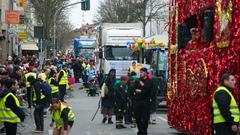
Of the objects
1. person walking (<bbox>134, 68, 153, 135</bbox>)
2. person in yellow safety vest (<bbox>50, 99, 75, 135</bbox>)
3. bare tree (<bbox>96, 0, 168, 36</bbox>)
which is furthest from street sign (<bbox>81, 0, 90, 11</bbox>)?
bare tree (<bbox>96, 0, 168, 36</bbox>)

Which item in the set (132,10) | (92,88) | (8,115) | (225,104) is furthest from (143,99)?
(132,10)

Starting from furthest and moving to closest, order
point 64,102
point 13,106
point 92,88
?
point 92,88, point 64,102, point 13,106

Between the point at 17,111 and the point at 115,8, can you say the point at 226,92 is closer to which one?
the point at 17,111

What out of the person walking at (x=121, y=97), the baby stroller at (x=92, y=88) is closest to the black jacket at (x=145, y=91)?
the person walking at (x=121, y=97)

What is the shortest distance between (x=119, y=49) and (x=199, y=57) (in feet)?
84.8

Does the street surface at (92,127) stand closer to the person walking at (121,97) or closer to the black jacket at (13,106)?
the person walking at (121,97)

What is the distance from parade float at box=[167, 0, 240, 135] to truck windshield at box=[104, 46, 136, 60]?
71.4 feet

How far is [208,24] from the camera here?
41.3ft

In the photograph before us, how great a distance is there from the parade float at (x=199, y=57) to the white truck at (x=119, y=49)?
21.5 m

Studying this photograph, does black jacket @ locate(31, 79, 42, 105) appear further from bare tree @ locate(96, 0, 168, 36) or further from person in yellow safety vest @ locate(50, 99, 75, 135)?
bare tree @ locate(96, 0, 168, 36)

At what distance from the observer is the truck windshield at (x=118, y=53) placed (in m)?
38.8

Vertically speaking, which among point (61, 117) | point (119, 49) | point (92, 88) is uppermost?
point (119, 49)

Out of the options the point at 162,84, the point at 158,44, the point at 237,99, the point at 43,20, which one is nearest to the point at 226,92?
the point at 237,99

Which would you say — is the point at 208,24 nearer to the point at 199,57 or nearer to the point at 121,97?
the point at 199,57
